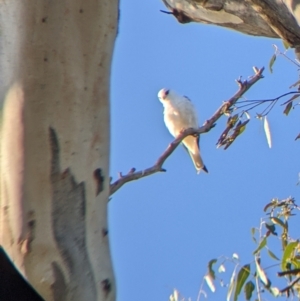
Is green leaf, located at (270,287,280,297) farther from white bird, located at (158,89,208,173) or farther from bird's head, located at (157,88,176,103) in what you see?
bird's head, located at (157,88,176,103)

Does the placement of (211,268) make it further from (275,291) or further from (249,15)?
(249,15)

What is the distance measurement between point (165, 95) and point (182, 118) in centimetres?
67

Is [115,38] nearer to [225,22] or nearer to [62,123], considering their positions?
[62,123]

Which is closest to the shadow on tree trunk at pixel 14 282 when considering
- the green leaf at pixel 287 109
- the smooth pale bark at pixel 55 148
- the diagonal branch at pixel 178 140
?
the smooth pale bark at pixel 55 148

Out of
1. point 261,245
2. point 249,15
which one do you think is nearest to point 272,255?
point 261,245

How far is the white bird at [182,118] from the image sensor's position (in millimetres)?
4828

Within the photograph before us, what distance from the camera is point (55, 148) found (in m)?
1.05

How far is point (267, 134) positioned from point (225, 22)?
44 centimetres

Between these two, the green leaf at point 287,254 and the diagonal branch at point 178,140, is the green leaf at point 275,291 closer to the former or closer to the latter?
the green leaf at point 287,254

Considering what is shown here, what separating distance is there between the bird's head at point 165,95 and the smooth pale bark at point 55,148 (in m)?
4.51

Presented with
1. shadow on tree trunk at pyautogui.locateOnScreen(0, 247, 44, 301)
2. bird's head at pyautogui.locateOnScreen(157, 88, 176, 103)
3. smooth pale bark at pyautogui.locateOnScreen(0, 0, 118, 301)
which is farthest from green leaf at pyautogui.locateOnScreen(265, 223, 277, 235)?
bird's head at pyautogui.locateOnScreen(157, 88, 176, 103)

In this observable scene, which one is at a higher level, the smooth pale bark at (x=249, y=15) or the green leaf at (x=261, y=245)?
the smooth pale bark at (x=249, y=15)

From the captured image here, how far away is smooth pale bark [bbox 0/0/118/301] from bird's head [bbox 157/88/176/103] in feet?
14.8

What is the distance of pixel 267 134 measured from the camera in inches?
95.7
